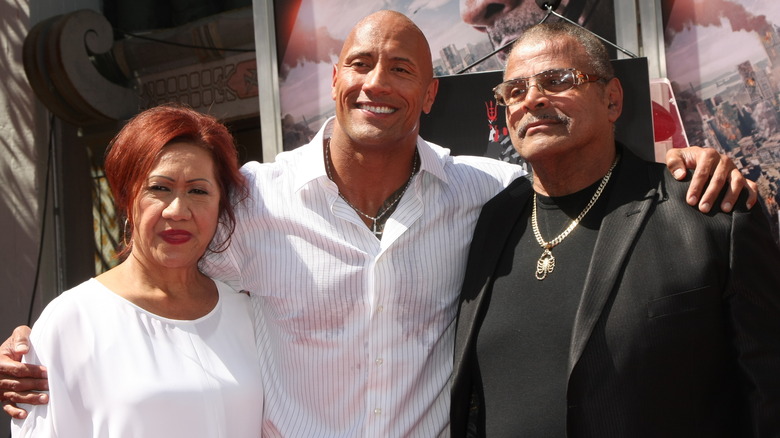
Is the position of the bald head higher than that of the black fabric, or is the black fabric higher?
the bald head

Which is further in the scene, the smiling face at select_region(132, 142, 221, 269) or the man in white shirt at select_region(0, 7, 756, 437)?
the man in white shirt at select_region(0, 7, 756, 437)

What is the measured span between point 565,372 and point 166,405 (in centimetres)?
95

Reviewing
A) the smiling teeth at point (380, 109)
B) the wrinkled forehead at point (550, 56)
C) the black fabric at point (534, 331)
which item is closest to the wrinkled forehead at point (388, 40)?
the smiling teeth at point (380, 109)

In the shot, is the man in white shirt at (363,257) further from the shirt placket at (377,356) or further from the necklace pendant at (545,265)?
the necklace pendant at (545,265)

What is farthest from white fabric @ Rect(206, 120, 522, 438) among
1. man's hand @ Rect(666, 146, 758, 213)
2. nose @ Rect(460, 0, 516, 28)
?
nose @ Rect(460, 0, 516, 28)

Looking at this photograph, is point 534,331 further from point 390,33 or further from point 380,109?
point 390,33

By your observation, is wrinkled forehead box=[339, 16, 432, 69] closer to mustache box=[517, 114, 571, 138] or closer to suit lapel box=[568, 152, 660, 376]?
mustache box=[517, 114, 571, 138]

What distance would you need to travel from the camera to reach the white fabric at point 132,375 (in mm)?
1963

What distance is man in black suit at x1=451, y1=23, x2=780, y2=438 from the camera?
1808 millimetres

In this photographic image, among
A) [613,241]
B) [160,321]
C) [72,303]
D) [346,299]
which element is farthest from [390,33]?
[72,303]

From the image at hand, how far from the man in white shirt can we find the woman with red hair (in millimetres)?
92

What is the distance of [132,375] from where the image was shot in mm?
2014

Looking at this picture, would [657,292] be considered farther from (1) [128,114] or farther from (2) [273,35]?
(1) [128,114]

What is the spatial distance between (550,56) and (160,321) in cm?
121
